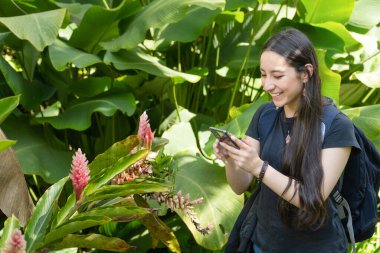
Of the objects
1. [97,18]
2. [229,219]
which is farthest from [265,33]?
[229,219]

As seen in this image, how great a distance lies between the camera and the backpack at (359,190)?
1.93 m

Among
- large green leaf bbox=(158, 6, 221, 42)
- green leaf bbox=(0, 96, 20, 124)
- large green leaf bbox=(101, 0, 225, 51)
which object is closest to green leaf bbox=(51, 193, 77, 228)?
green leaf bbox=(0, 96, 20, 124)

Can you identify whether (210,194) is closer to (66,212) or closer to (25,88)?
(25,88)

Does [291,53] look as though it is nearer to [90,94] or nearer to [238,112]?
[238,112]

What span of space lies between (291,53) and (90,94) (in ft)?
5.81

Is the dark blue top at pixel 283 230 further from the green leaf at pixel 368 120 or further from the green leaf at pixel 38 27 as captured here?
the green leaf at pixel 38 27

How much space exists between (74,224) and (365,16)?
268cm

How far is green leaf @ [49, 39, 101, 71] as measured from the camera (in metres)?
3.05

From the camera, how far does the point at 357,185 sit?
6.39 ft

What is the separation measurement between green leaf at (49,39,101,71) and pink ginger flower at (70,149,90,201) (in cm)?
156

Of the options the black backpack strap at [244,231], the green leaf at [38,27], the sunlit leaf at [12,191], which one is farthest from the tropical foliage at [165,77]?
the sunlit leaf at [12,191]

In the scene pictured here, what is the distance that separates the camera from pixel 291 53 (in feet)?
6.03

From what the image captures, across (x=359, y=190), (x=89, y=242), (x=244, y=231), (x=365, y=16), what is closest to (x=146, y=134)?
(x=89, y=242)

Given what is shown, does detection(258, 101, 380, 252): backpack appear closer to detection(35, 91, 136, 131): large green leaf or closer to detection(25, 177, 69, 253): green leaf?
detection(25, 177, 69, 253): green leaf
